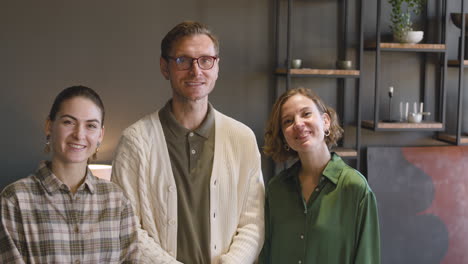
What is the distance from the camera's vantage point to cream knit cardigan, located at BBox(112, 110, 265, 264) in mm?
1970

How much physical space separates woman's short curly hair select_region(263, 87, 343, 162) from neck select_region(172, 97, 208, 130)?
0.98 feet

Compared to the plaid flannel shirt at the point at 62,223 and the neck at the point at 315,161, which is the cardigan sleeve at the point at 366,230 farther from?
the plaid flannel shirt at the point at 62,223

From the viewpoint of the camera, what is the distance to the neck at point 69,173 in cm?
175

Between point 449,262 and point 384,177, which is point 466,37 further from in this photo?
point 449,262

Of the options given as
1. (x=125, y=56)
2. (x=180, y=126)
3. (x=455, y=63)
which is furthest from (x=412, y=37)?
(x=180, y=126)

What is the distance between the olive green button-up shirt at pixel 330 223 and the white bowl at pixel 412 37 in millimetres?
2028

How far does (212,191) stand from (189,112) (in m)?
0.30

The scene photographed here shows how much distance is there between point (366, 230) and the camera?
2.00m

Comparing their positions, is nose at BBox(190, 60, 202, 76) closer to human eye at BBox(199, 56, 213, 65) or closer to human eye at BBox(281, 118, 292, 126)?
human eye at BBox(199, 56, 213, 65)

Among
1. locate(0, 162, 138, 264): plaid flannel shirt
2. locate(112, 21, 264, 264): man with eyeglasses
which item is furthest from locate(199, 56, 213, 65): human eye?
locate(0, 162, 138, 264): plaid flannel shirt

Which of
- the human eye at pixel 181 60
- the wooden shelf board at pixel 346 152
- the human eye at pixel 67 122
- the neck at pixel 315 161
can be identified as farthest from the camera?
the wooden shelf board at pixel 346 152

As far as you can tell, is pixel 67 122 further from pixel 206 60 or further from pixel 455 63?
pixel 455 63

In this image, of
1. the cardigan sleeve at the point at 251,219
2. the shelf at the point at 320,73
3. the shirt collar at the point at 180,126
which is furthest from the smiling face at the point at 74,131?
the shelf at the point at 320,73

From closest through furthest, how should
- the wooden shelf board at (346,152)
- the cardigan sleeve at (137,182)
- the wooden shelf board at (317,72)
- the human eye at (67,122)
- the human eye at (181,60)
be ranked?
the human eye at (67,122) → the cardigan sleeve at (137,182) → the human eye at (181,60) → the wooden shelf board at (317,72) → the wooden shelf board at (346,152)
